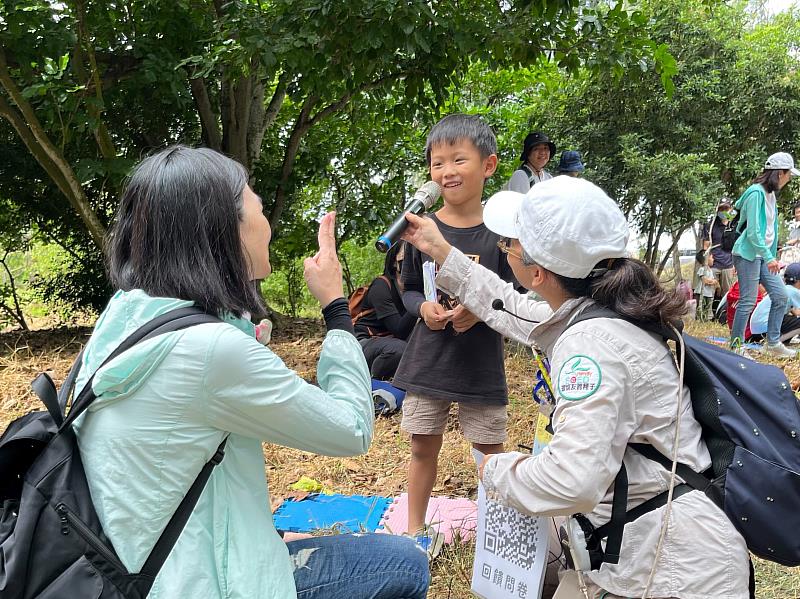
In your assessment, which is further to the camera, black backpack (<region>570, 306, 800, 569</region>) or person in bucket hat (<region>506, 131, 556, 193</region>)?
person in bucket hat (<region>506, 131, 556, 193</region>)

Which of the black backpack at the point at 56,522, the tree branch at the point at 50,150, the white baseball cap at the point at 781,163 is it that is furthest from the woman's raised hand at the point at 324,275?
the white baseball cap at the point at 781,163

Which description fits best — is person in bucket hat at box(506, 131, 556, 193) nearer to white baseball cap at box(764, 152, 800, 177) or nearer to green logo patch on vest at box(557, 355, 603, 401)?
white baseball cap at box(764, 152, 800, 177)

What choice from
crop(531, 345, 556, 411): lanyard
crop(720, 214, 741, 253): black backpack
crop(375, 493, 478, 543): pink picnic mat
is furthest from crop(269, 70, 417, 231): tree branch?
crop(720, 214, 741, 253): black backpack

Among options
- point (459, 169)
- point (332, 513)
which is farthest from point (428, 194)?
point (332, 513)

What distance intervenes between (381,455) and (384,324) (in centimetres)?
153

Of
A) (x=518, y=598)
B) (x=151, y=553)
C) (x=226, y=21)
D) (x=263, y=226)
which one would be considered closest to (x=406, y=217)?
(x=263, y=226)

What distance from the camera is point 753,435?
164cm

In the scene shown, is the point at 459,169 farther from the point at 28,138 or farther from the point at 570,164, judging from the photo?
the point at 28,138

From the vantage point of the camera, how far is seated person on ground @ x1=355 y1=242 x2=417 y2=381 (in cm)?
533

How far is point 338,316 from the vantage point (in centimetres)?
174

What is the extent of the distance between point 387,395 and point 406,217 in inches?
112

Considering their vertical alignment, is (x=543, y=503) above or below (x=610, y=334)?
below

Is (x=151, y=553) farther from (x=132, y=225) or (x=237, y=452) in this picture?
(x=132, y=225)

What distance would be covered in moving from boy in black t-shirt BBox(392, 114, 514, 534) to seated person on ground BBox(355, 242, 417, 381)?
224 cm
